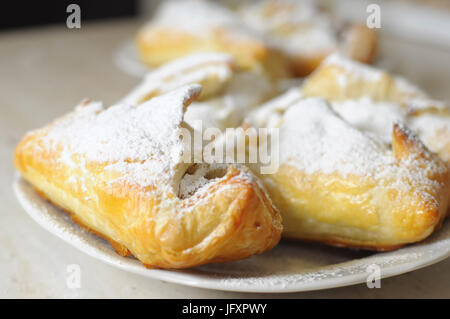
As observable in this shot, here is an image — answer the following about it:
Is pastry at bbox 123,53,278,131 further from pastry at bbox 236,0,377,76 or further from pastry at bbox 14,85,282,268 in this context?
pastry at bbox 236,0,377,76

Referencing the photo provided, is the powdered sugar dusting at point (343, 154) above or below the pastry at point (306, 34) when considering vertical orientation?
below

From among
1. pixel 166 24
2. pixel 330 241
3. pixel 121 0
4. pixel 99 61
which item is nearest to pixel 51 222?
pixel 330 241

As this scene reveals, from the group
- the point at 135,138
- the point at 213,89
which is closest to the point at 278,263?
the point at 135,138

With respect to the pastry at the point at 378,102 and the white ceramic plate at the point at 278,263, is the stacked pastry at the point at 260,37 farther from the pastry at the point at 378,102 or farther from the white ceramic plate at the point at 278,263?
the white ceramic plate at the point at 278,263

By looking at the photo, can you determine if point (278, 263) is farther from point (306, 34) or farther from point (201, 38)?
point (306, 34)

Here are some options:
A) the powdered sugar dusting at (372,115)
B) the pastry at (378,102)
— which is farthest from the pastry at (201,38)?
the powdered sugar dusting at (372,115)

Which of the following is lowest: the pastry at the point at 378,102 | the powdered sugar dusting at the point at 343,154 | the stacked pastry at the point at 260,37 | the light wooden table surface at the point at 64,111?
the light wooden table surface at the point at 64,111
